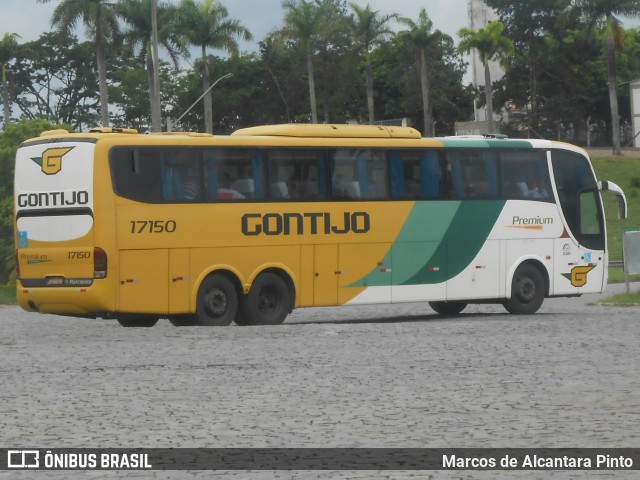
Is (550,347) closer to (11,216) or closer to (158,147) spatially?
(158,147)

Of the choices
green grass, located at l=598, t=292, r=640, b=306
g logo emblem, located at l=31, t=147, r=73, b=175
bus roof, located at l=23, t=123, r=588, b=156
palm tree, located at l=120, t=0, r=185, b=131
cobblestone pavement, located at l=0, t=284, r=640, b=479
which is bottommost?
cobblestone pavement, located at l=0, t=284, r=640, b=479

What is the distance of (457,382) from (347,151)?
12.8m

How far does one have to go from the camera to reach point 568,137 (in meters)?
108

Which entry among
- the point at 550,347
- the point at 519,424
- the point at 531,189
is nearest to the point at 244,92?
the point at 531,189

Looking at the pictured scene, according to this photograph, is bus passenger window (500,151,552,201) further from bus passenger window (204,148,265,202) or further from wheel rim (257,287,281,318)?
bus passenger window (204,148,265,202)

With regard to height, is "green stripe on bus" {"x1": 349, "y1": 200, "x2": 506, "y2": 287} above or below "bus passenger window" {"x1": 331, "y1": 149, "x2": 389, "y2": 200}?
below

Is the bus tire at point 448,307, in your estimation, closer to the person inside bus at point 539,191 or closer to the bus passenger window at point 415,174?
the person inside bus at point 539,191

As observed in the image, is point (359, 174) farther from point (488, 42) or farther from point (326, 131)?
point (488, 42)

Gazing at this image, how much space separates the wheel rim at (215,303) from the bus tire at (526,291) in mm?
6608

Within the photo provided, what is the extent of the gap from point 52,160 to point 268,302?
176 inches

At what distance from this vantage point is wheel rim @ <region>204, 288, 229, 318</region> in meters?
25.6

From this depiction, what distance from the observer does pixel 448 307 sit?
31.6 metres

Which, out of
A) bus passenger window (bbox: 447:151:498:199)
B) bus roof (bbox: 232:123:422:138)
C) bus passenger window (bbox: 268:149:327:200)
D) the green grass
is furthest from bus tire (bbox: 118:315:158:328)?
the green grass

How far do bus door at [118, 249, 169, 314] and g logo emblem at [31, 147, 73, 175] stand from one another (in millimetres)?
1715
